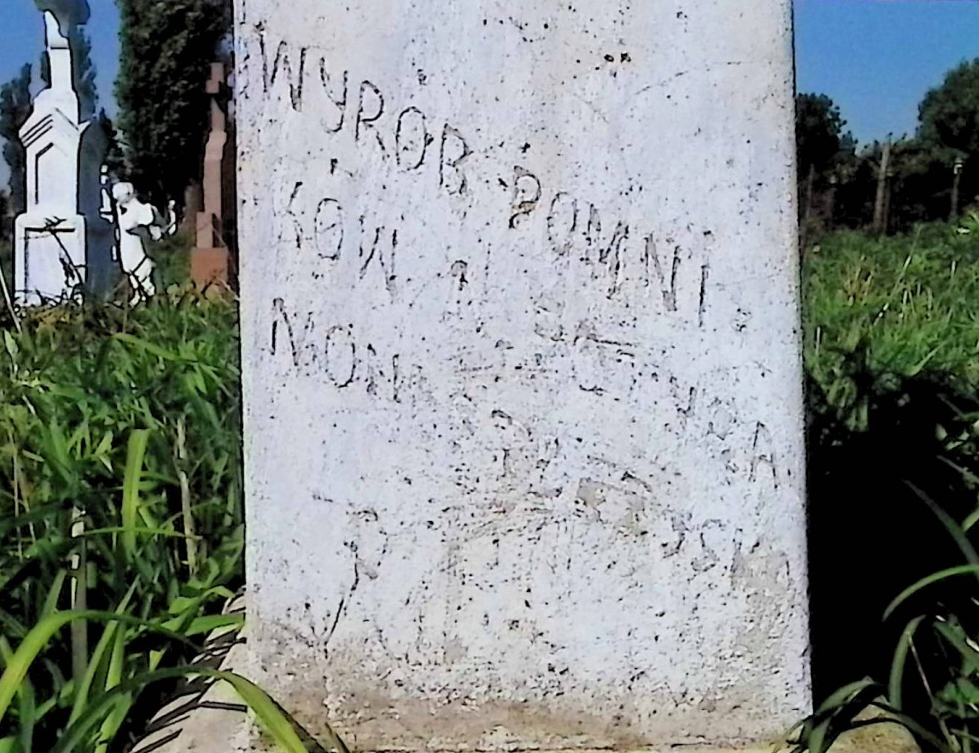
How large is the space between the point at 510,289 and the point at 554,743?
0.43 metres

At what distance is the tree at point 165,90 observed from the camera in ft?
79.3

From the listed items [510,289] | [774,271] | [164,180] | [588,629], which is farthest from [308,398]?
[164,180]

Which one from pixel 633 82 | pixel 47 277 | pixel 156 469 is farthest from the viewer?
pixel 47 277

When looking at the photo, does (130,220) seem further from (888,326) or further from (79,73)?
(888,326)

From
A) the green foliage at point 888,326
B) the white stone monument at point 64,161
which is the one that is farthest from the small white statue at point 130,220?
the green foliage at point 888,326

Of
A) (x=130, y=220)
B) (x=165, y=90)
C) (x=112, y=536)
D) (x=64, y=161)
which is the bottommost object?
(x=112, y=536)

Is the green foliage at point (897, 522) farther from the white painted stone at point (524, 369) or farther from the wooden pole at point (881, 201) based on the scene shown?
the wooden pole at point (881, 201)

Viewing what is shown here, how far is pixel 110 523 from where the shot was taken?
74.3 inches

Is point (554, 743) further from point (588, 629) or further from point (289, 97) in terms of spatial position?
point (289, 97)

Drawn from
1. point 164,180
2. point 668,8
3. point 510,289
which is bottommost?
point 510,289

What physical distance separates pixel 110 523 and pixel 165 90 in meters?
23.9

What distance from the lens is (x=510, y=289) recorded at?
1285mm

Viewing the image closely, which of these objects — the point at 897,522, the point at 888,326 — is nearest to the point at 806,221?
the point at 888,326

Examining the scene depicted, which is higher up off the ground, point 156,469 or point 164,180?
point 164,180
